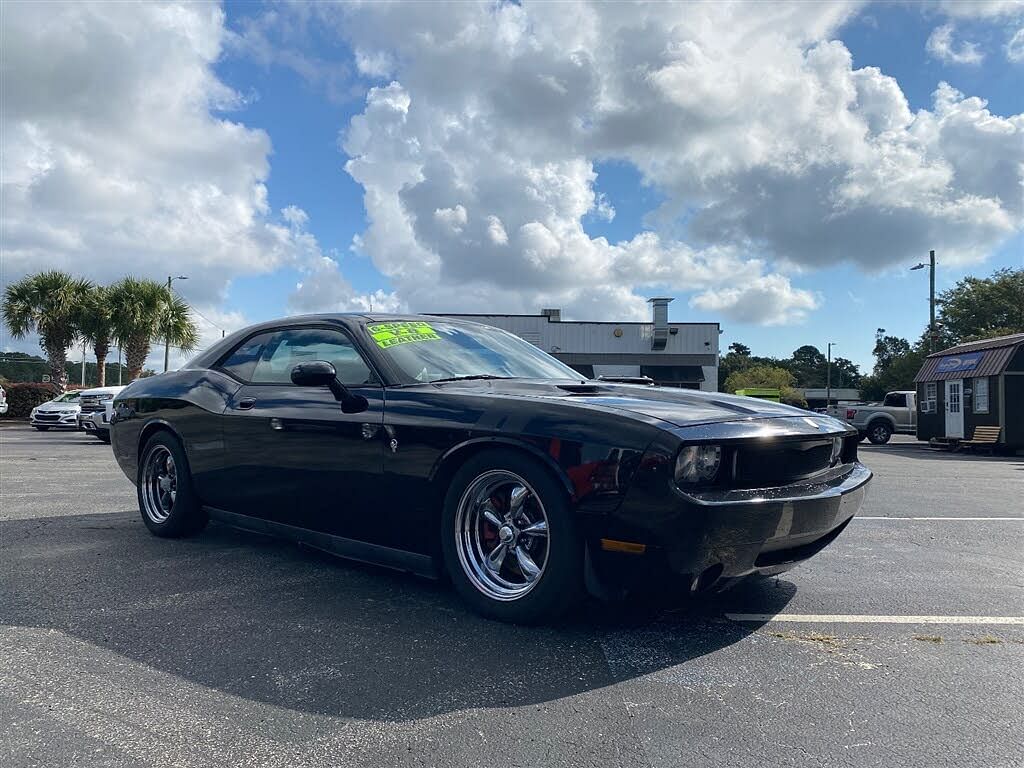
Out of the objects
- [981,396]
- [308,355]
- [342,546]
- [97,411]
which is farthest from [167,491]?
[981,396]

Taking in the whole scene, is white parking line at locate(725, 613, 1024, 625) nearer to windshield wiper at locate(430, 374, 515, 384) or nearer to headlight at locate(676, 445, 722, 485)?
headlight at locate(676, 445, 722, 485)

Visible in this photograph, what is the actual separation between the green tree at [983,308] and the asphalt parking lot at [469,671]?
48554mm

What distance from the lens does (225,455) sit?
14.1 ft

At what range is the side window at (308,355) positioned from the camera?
3.84 meters

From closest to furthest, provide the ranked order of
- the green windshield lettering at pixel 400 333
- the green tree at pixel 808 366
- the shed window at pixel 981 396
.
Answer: the green windshield lettering at pixel 400 333 < the shed window at pixel 981 396 < the green tree at pixel 808 366

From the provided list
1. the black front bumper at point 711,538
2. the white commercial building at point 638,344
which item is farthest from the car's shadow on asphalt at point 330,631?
the white commercial building at point 638,344

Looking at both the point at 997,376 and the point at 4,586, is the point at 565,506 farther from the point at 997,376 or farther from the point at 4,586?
the point at 997,376

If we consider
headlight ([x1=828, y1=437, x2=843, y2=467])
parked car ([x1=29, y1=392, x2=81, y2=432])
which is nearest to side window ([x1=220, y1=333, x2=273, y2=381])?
headlight ([x1=828, y1=437, x2=843, y2=467])

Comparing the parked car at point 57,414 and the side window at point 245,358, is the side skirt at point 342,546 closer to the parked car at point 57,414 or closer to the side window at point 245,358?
the side window at point 245,358

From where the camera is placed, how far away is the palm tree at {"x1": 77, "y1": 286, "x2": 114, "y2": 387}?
88.5 feet

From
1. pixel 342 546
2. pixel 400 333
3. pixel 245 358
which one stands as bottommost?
pixel 342 546

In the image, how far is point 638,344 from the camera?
35406 millimetres

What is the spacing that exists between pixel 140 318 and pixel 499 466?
27.7m

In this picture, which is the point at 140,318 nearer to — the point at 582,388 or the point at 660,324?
the point at 660,324
